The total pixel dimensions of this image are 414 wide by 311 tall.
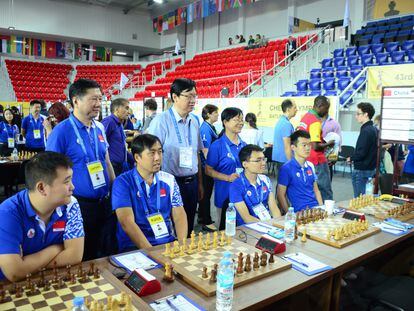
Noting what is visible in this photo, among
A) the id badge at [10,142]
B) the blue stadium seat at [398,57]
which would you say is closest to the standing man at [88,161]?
the id badge at [10,142]

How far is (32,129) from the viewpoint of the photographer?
20.6 ft

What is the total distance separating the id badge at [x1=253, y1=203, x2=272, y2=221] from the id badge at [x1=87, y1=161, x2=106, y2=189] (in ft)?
3.95

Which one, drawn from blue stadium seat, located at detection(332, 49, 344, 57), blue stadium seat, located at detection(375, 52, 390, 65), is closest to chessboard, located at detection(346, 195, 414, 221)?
blue stadium seat, located at detection(375, 52, 390, 65)

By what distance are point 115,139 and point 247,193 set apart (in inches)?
78.6

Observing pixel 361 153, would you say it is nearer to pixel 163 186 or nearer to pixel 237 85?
pixel 163 186

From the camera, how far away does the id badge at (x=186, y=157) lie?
297 cm

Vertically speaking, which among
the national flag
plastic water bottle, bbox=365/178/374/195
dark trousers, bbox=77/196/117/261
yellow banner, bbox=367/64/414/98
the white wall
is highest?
the white wall

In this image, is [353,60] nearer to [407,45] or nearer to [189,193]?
[407,45]

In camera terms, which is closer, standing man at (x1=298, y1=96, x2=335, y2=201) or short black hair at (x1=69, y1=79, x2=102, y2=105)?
short black hair at (x1=69, y1=79, x2=102, y2=105)

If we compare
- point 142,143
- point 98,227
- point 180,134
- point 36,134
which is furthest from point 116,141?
point 36,134

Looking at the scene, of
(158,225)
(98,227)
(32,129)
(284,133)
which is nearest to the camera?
(158,225)

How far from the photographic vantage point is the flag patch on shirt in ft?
5.71

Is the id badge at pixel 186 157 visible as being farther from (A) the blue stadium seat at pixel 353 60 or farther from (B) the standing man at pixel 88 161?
(A) the blue stadium seat at pixel 353 60

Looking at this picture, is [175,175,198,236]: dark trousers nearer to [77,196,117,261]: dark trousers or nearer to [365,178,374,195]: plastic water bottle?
[77,196,117,261]: dark trousers
